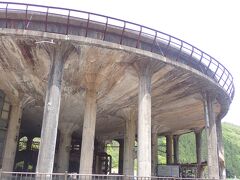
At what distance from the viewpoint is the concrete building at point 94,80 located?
14422mm

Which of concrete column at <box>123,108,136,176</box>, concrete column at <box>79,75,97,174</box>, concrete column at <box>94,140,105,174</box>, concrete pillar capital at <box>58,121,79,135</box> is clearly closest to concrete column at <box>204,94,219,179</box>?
concrete column at <box>123,108,136,176</box>

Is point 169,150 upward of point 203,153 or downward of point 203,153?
downward

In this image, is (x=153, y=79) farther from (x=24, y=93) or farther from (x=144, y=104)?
(x=24, y=93)

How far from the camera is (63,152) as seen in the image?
27125mm

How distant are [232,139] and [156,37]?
54.5 metres

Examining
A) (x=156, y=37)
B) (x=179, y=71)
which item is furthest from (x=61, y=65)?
(x=179, y=71)

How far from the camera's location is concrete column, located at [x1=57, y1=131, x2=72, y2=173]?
2625 centimetres

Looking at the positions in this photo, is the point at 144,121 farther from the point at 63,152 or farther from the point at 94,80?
the point at 63,152

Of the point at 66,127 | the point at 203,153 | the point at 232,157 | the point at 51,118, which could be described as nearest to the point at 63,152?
the point at 66,127

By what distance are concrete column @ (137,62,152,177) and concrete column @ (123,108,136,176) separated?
723 centimetres

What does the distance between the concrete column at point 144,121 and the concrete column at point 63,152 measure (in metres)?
13.0

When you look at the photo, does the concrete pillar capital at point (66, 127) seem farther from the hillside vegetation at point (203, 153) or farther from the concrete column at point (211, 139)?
the hillside vegetation at point (203, 153)

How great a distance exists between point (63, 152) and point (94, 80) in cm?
1201

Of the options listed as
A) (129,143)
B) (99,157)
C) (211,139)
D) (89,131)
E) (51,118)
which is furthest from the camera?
(99,157)
